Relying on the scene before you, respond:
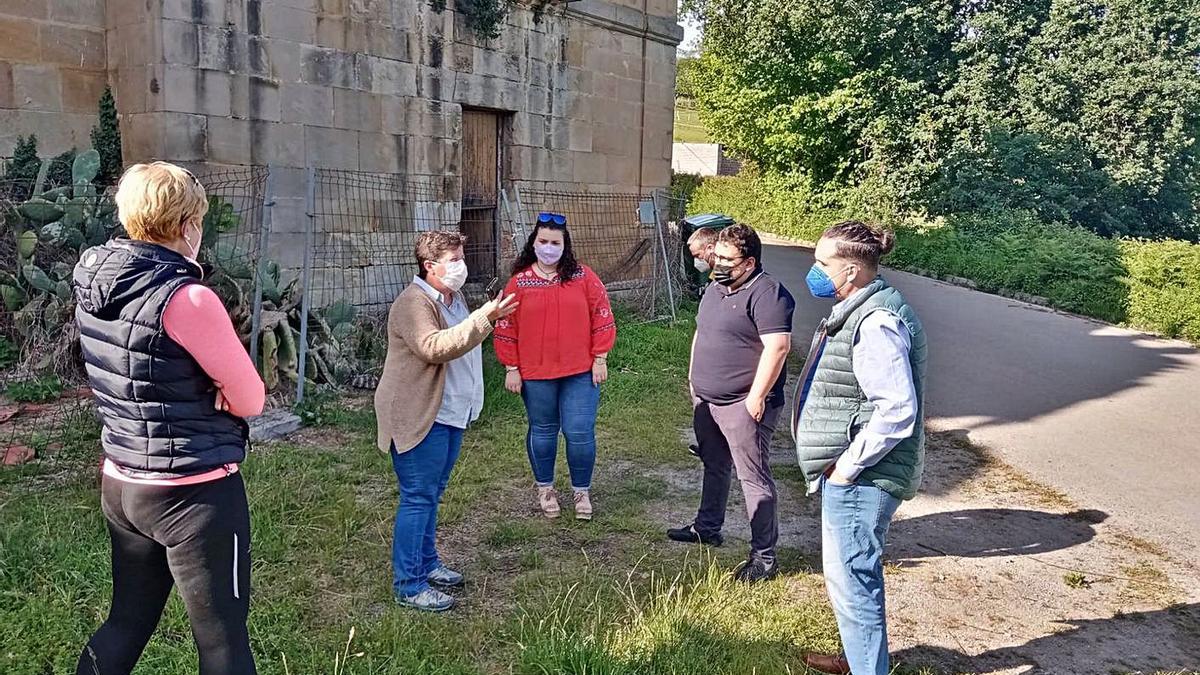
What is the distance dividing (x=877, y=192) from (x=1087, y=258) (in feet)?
28.1

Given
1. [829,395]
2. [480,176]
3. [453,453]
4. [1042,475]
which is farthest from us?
[480,176]

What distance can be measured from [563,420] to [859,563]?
2104mm

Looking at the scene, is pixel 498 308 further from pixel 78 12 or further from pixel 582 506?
pixel 78 12

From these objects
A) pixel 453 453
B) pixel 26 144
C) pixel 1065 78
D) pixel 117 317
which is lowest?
pixel 453 453

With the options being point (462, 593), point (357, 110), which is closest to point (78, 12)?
point (357, 110)

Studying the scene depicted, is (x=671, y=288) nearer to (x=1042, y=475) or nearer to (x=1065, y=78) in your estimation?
(x=1042, y=475)

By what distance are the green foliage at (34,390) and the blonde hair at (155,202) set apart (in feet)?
14.9

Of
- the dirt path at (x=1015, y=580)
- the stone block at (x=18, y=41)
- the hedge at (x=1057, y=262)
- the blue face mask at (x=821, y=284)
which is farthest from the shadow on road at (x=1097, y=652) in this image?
the hedge at (x=1057, y=262)

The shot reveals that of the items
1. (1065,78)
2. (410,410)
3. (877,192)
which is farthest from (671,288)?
(1065,78)

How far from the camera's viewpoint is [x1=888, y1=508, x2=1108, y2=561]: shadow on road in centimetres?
464

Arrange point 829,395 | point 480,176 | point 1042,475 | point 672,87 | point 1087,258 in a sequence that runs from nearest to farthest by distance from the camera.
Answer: point 829,395 → point 1042,475 → point 480,176 → point 672,87 → point 1087,258

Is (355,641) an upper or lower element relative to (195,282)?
lower

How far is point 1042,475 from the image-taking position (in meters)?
6.05

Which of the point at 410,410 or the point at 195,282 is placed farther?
the point at 410,410
